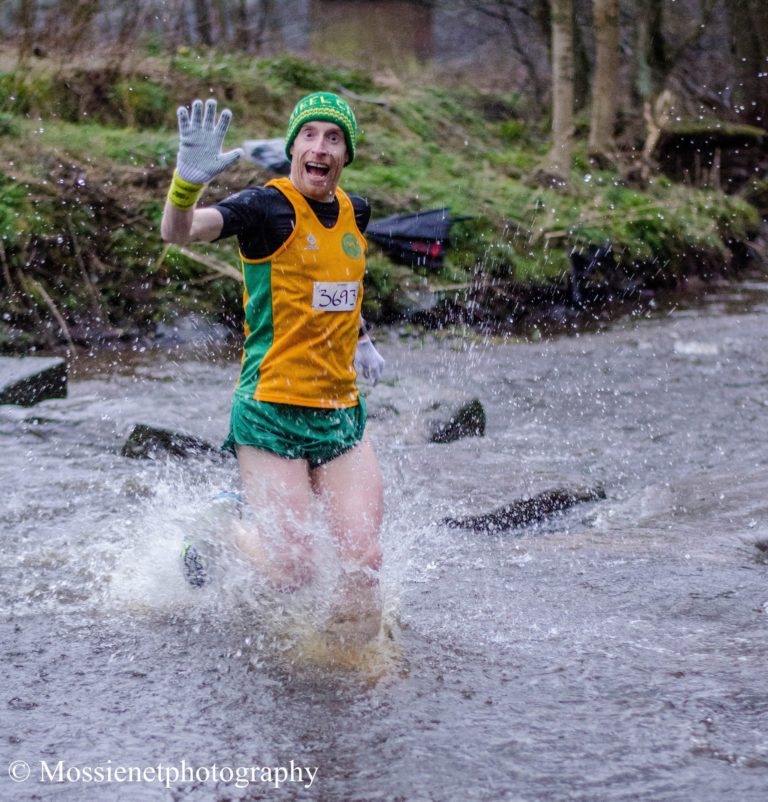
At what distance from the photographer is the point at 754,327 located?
34.3 feet

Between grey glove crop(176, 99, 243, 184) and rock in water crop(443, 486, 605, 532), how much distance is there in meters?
2.30

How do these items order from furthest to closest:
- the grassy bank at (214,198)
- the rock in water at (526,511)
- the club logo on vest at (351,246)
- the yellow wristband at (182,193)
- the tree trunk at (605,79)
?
the tree trunk at (605,79) → the grassy bank at (214,198) → the rock in water at (526,511) → the club logo on vest at (351,246) → the yellow wristband at (182,193)

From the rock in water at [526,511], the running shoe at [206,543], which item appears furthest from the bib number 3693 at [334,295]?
the rock in water at [526,511]

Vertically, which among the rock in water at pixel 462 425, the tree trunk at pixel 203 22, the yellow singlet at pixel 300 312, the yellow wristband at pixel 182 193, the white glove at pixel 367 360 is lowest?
the rock in water at pixel 462 425

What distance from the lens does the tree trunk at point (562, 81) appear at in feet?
45.6

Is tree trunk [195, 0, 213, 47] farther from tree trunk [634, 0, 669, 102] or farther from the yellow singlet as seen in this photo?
the yellow singlet

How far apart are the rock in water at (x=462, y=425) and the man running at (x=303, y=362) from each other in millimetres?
2847

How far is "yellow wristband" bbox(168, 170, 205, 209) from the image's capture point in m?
3.46

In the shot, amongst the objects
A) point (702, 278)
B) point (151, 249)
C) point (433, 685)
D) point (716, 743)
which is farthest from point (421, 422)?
point (702, 278)

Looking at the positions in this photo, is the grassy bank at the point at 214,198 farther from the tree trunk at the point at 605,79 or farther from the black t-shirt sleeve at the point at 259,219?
the black t-shirt sleeve at the point at 259,219

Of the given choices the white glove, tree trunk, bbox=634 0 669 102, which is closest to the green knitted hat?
the white glove

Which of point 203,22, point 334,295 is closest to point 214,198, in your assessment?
point 203,22

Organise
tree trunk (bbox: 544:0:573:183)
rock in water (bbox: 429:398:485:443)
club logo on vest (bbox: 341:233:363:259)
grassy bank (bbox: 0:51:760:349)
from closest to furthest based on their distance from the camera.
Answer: club logo on vest (bbox: 341:233:363:259)
rock in water (bbox: 429:398:485:443)
grassy bank (bbox: 0:51:760:349)
tree trunk (bbox: 544:0:573:183)

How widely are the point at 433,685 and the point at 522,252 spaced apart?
849 centimetres
